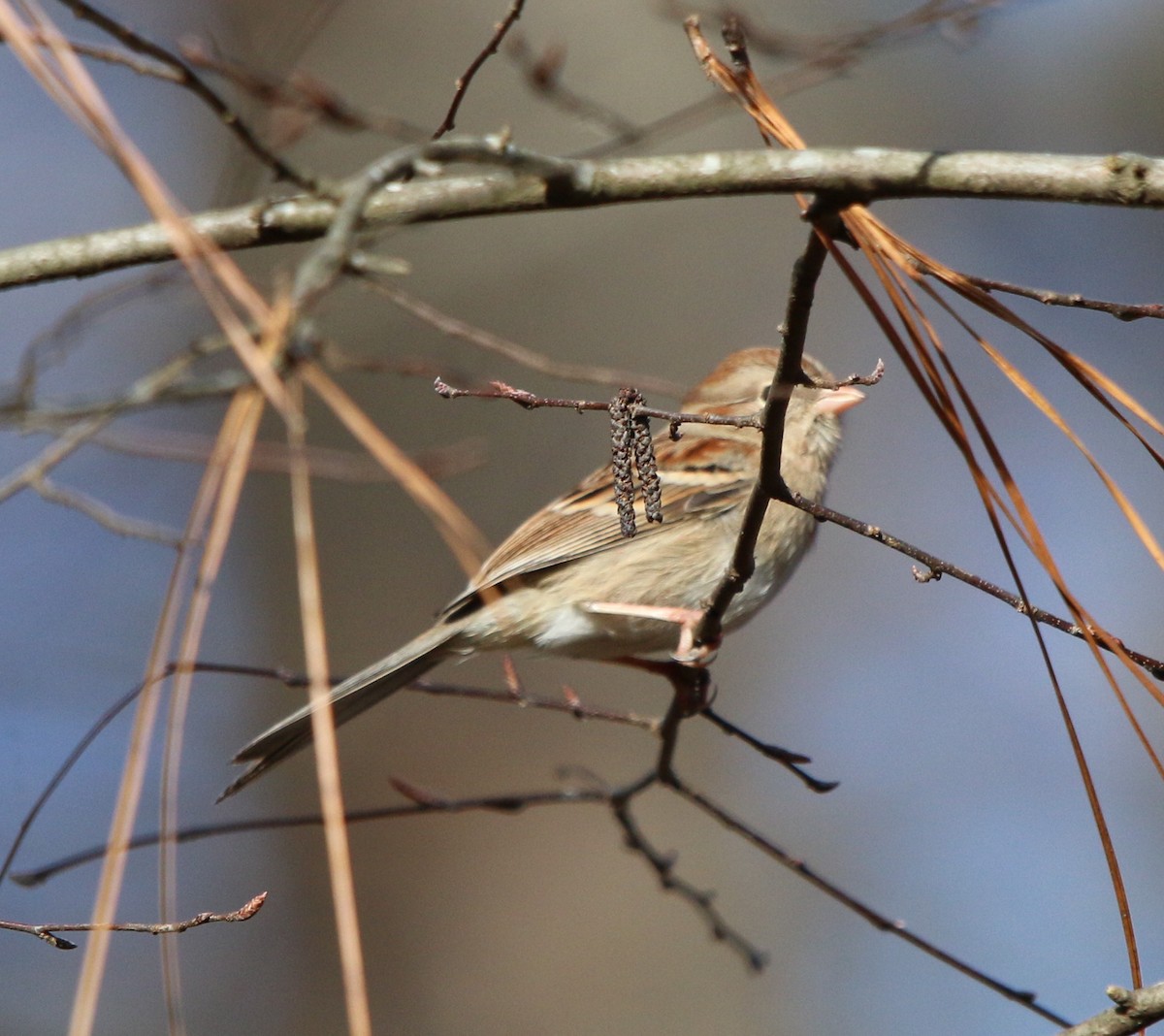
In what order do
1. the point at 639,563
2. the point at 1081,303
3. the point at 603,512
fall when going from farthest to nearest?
the point at 603,512, the point at 639,563, the point at 1081,303

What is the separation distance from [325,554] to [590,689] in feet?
4.16

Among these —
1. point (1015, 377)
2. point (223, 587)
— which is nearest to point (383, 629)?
point (223, 587)

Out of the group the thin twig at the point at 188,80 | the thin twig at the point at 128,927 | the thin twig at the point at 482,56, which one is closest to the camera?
the thin twig at the point at 128,927

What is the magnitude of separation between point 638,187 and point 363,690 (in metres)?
1.68

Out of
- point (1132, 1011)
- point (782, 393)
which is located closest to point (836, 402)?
point (782, 393)

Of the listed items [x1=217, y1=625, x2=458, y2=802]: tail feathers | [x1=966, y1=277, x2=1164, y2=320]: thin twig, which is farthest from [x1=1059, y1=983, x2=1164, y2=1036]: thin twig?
[x1=217, y1=625, x2=458, y2=802]: tail feathers

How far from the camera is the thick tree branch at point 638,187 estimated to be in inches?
65.1

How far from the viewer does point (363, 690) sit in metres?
3.14

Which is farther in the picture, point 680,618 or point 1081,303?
point 680,618

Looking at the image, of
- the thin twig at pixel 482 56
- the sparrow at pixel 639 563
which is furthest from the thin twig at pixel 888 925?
the thin twig at pixel 482 56

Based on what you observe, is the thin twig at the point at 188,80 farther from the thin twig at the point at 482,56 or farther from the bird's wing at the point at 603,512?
the bird's wing at the point at 603,512

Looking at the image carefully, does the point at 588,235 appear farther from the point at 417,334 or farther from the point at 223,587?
the point at 223,587

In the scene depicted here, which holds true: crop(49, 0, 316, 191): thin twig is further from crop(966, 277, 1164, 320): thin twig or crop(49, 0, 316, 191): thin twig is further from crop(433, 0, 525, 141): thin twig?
crop(966, 277, 1164, 320): thin twig

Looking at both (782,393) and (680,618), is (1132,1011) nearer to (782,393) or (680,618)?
(782,393)
